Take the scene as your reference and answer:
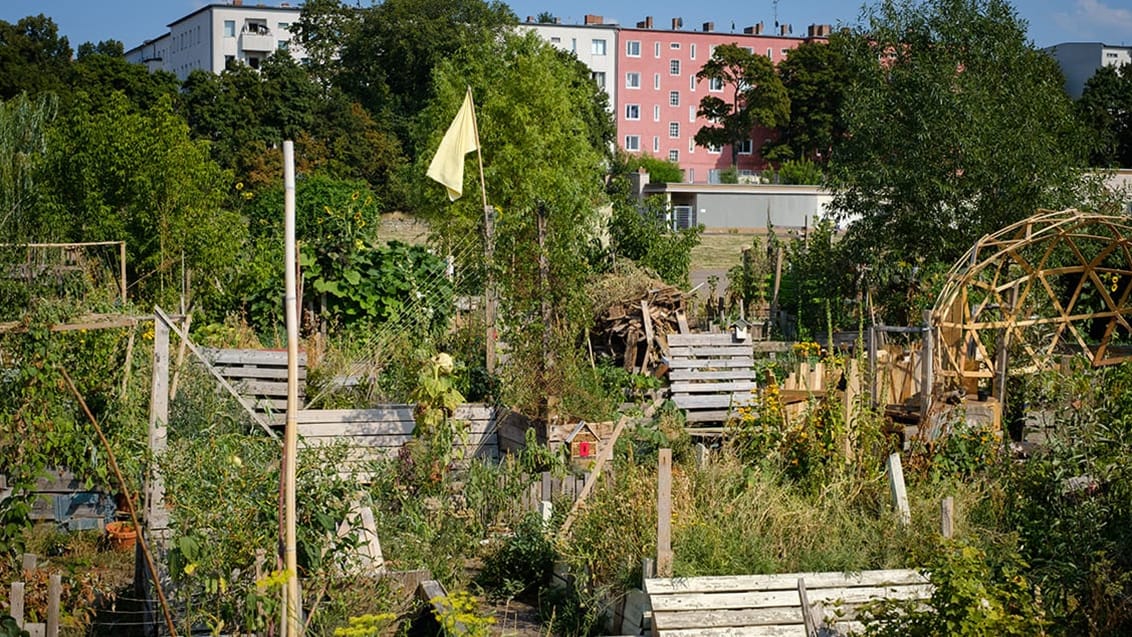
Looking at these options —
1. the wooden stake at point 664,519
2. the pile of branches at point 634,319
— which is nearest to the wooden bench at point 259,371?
the pile of branches at point 634,319

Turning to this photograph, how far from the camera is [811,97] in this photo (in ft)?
200

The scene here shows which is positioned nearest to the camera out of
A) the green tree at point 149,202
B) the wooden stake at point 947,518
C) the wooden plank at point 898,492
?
the wooden stake at point 947,518

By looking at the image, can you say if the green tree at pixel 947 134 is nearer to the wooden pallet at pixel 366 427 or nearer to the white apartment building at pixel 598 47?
the wooden pallet at pixel 366 427

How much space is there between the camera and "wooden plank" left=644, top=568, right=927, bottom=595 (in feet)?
22.5

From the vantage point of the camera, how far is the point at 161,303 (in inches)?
542

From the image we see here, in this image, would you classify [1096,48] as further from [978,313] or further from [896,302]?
[978,313]

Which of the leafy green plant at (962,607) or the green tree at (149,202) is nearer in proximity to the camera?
the leafy green plant at (962,607)

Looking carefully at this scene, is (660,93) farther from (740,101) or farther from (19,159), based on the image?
(19,159)

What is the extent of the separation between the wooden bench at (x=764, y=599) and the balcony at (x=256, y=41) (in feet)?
223

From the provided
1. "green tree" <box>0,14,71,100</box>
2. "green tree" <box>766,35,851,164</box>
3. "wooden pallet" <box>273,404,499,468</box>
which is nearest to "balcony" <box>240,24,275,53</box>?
"green tree" <box>0,14,71,100</box>

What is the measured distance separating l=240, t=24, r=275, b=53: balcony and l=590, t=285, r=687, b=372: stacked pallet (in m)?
60.1

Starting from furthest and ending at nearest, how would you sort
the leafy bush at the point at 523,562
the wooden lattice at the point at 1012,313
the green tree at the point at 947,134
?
the green tree at the point at 947,134 < the wooden lattice at the point at 1012,313 < the leafy bush at the point at 523,562

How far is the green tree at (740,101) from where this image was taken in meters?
59.8

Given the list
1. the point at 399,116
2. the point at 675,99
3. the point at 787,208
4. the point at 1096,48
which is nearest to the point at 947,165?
the point at 787,208
